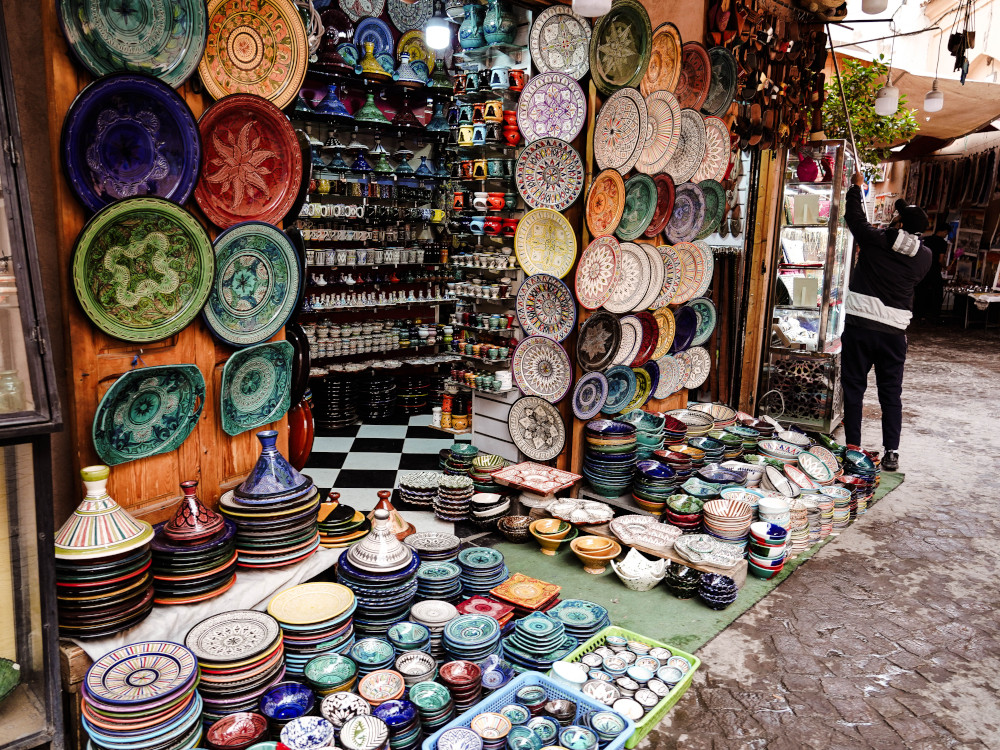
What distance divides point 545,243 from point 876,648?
2.63 m

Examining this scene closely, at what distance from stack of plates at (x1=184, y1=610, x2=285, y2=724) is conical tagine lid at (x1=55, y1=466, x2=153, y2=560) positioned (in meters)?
0.37

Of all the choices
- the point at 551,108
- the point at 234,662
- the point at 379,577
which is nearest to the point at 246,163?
the point at 379,577

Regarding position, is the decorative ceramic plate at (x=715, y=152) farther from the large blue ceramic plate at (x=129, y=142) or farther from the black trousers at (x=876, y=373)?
the large blue ceramic plate at (x=129, y=142)

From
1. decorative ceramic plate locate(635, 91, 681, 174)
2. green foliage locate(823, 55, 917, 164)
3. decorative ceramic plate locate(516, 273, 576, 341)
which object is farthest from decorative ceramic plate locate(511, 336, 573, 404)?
green foliage locate(823, 55, 917, 164)

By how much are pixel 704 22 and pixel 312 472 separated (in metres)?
4.25

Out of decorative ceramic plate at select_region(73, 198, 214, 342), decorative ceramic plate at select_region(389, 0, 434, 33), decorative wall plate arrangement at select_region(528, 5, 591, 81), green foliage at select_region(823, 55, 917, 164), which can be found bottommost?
decorative ceramic plate at select_region(73, 198, 214, 342)

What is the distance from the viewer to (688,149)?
15.8ft

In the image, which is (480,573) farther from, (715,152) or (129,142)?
(715,152)

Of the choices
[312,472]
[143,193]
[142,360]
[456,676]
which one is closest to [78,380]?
[142,360]

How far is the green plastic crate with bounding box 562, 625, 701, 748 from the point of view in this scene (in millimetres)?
2279

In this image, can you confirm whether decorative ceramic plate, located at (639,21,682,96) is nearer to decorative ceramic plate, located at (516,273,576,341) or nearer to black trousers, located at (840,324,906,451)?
decorative ceramic plate, located at (516,273,576,341)

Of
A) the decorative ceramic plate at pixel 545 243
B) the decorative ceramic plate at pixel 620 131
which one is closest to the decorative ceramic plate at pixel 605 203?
the decorative ceramic plate at pixel 620 131

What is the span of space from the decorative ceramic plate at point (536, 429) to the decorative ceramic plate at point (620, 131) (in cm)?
151

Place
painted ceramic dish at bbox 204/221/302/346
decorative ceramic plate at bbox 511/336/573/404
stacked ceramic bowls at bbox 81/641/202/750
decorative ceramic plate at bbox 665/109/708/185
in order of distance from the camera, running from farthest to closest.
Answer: decorative ceramic plate at bbox 665/109/708/185 → decorative ceramic plate at bbox 511/336/573/404 → painted ceramic dish at bbox 204/221/302/346 → stacked ceramic bowls at bbox 81/641/202/750
